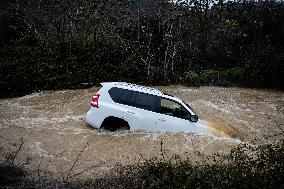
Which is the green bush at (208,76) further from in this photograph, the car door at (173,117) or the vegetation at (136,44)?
the car door at (173,117)

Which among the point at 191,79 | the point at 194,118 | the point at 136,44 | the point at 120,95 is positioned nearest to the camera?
the point at 194,118

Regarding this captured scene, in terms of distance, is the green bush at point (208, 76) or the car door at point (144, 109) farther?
the green bush at point (208, 76)

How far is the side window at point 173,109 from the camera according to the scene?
11.9m

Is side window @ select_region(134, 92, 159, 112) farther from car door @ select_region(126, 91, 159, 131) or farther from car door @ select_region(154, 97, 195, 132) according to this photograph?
car door @ select_region(154, 97, 195, 132)

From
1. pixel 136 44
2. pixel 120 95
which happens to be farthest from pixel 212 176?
pixel 136 44

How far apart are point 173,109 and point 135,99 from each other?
3.87ft

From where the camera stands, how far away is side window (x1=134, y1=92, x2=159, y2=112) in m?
12.1

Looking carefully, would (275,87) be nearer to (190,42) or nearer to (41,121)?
(190,42)

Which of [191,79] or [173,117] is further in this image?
[191,79]

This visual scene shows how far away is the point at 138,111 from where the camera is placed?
39.7 feet

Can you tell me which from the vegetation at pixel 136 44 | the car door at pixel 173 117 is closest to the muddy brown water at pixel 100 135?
the car door at pixel 173 117

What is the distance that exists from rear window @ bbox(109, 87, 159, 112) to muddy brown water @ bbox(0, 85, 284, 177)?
790 millimetres

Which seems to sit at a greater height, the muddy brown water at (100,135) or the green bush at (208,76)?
the green bush at (208,76)

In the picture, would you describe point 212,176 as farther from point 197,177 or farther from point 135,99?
point 135,99
